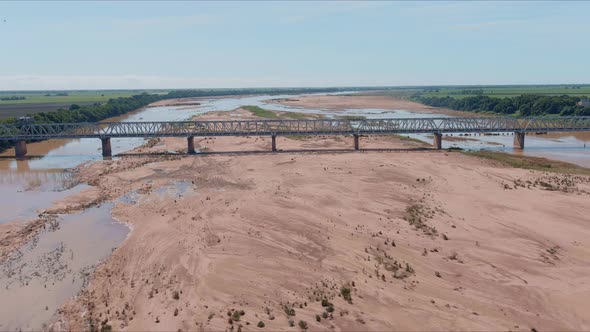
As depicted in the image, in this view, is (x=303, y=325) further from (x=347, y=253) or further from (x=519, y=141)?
(x=519, y=141)

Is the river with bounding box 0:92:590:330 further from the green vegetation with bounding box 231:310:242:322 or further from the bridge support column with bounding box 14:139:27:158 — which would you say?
the green vegetation with bounding box 231:310:242:322

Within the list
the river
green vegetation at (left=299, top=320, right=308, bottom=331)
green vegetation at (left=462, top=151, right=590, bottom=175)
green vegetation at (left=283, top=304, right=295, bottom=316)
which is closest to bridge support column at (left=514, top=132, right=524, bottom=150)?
the river

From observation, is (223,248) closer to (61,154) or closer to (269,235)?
(269,235)

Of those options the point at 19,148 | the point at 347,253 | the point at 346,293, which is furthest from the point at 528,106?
the point at 19,148

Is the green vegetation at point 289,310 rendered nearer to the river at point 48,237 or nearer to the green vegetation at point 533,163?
the river at point 48,237

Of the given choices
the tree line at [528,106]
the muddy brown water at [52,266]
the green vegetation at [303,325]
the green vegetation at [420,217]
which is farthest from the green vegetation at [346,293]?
the tree line at [528,106]

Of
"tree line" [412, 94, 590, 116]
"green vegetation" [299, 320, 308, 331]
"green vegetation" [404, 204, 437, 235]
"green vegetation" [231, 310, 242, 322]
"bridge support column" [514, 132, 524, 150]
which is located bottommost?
"green vegetation" [299, 320, 308, 331]

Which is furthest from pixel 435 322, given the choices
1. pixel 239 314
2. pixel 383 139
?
pixel 383 139
